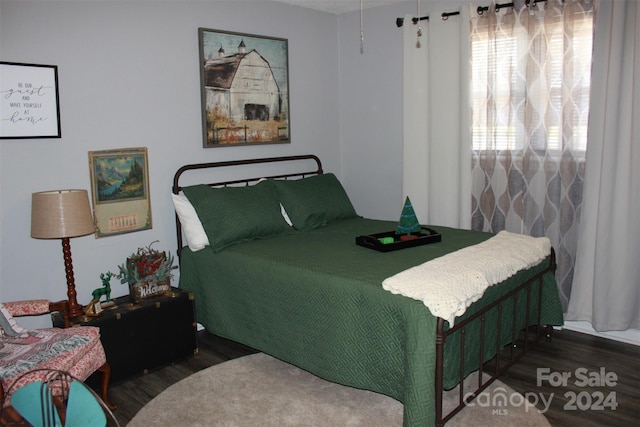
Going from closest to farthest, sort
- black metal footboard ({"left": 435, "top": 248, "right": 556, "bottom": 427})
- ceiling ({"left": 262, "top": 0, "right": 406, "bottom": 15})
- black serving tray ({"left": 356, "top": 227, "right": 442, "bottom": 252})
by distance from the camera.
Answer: black metal footboard ({"left": 435, "top": 248, "right": 556, "bottom": 427}) → black serving tray ({"left": 356, "top": 227, "right": 442, "bottom": 252}) → ceiling ({"left": 262, "top": 0, "right": 406, "bottom": 15})

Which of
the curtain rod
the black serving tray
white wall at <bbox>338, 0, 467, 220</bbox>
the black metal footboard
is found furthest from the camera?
white wall at <bbox>338, 0, 467, 220</bbox>

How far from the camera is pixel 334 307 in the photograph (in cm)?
268

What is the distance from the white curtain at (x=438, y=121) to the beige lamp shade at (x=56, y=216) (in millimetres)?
2479

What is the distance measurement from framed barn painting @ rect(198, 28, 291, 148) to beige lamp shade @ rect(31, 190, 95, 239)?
1234 millimetres

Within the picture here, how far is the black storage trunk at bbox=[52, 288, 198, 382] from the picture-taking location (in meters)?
2.93

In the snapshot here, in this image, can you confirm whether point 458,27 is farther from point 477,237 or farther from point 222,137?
point 222,137

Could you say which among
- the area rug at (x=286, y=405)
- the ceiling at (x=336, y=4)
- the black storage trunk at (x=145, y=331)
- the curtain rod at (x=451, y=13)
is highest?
the ceiling at (x=336, y=4)

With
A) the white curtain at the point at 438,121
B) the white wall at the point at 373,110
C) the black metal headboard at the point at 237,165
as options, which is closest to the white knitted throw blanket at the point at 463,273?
the white curtain at the point at 438,121

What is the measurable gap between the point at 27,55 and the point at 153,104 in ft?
2.59

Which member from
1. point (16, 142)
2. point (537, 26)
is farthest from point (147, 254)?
point (537, 26)

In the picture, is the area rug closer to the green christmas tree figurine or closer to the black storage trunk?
the black storage trunk

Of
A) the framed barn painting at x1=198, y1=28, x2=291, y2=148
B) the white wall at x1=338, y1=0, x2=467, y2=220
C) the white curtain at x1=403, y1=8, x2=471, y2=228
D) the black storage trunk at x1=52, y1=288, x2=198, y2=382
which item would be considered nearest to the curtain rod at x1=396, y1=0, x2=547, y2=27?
the white curtain at x1=403, y1=8, x2=471, y2=228

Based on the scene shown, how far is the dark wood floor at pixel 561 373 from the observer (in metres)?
2.65

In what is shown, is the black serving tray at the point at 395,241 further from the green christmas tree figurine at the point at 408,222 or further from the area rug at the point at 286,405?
the area rug at the point at 286,405
